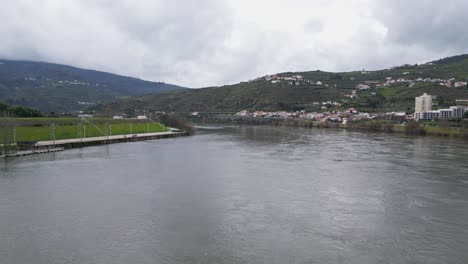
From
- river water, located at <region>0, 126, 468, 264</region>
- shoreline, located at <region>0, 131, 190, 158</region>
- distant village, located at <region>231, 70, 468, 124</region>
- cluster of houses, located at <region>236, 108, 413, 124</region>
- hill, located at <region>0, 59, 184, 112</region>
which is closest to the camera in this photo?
river water, located at <region>0, 126, 468, 264</region>

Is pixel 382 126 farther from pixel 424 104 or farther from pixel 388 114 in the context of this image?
pixel 424 104

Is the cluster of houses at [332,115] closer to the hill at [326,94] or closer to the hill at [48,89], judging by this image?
the hill at [326,94]

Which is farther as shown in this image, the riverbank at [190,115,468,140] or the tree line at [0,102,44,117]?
the riverbank at [190,115,468,140]

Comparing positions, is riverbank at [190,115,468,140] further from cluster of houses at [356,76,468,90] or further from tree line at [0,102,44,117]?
tree line at [0,102,44,117]

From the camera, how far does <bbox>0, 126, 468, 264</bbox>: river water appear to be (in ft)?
21.4

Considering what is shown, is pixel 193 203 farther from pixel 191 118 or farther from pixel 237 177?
pixel 191 118

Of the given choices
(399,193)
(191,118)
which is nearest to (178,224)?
(399,193)

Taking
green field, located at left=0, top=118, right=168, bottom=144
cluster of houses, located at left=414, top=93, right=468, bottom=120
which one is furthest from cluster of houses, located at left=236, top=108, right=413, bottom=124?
green field, located at left=0, top=118, right=168, bottom=144

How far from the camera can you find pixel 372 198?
10.6 meters

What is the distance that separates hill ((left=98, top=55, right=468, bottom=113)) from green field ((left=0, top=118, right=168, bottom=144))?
132 ft

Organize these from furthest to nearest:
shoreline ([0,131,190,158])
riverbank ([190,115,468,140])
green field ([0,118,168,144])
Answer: riverbank ([190,115,468,140])
green field ([0,118,168,144])
shoreline ([0,131,190,158])

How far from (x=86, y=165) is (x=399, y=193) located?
1241cm

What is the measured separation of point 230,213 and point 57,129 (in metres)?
21.7

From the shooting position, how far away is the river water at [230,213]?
6527mm
